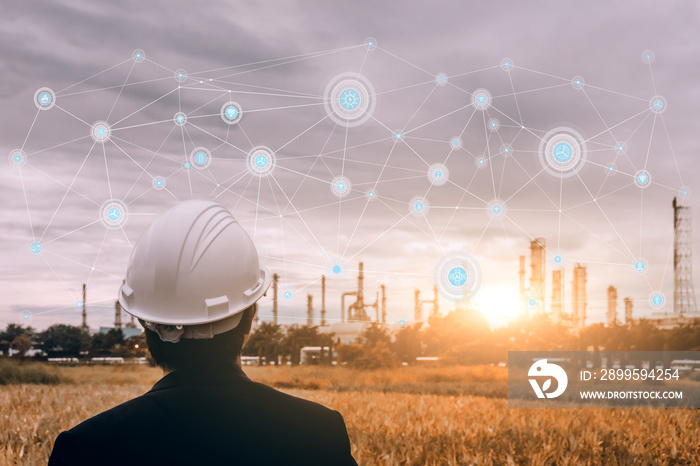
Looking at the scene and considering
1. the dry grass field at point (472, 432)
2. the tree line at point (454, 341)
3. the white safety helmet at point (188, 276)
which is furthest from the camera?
the tree line at point (454, 341)

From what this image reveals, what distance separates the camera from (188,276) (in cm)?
265

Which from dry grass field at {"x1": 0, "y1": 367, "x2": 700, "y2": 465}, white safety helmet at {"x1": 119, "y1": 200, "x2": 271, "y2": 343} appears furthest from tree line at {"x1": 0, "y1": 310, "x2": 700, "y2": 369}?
white safety helmet at {"x1": 119, "y1": 200, "x2": 271, "y2": 343}

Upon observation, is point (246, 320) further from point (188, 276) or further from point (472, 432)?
point (472, 432)

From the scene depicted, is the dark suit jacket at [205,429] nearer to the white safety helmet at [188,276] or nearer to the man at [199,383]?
the man at [199,383]

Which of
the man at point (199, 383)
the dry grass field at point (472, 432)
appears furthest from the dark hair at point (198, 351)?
the dry grass field at point (472, 432)

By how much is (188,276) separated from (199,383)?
51cm

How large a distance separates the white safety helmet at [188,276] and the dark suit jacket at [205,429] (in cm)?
28

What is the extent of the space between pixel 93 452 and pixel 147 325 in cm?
68

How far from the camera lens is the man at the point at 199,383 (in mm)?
2160

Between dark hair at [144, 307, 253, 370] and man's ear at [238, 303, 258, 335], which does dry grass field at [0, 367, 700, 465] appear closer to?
man's ear at [238, 303, 258, 335]

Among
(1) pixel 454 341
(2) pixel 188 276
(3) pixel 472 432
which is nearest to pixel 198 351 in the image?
(2) pixel 188 276

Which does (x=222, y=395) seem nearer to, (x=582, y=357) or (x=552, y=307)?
(x=582, y=357)

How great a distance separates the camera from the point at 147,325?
105 inches

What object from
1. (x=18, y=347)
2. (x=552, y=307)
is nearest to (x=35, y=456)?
(x=18, y=347)
